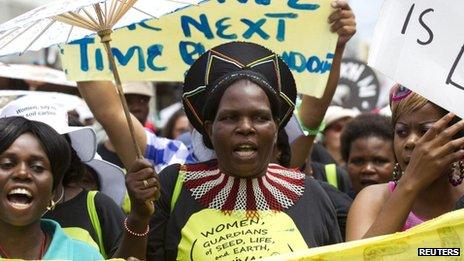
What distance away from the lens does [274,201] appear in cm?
422

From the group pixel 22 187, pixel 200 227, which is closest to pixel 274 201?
pixel 200 227

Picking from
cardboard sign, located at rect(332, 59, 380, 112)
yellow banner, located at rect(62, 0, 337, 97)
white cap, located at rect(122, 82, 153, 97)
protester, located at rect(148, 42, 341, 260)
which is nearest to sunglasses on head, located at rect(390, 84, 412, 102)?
protester, located at rect(148, 42, 341, 260)

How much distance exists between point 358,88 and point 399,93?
5198 millimetres

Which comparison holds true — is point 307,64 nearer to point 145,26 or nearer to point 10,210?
point 145,26

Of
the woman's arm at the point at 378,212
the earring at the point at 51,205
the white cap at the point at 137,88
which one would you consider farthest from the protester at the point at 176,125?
the woman's arm at the point at 378,212

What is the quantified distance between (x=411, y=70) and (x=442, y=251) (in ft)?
2.12

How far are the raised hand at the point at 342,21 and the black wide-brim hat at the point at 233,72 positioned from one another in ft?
2.95

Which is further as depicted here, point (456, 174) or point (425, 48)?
point (456, 174)

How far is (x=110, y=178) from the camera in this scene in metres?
5.37

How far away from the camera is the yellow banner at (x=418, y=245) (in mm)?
3676

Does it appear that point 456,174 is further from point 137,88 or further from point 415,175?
point 137,88

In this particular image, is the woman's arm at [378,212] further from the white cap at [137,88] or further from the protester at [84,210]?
the white cap at [137,88]

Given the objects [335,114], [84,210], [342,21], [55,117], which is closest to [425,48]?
[342,21]

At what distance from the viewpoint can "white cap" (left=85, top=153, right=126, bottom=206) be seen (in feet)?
17.5
